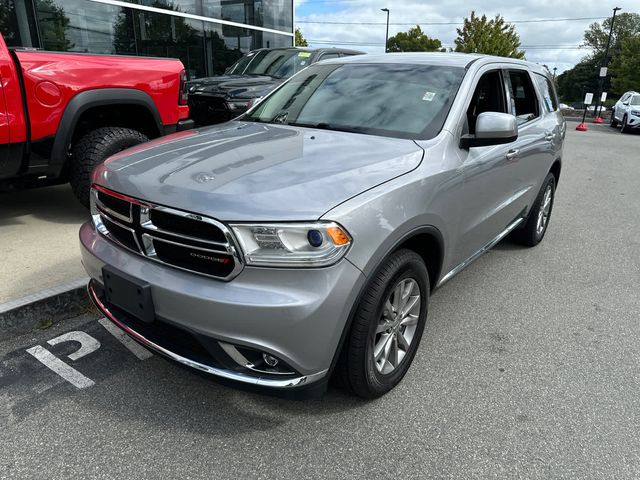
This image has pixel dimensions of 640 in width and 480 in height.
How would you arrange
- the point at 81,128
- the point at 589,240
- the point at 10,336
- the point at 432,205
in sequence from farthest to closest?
the point at 589,240, the point at 81,128, the point at 10,336, the point at 432,205

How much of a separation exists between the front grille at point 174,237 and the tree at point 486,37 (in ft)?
132

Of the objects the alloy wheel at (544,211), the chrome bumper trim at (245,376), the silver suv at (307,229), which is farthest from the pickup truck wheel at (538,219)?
the chrome bumper trim at (245,376)

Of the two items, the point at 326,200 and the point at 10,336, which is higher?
the point at 326,200

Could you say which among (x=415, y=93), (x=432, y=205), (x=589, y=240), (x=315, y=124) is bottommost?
(x=589, y=240)

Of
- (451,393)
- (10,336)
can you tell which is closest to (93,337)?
(10,336)

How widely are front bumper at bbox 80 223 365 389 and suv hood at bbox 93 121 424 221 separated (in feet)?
0.87

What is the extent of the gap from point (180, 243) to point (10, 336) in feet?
5.57

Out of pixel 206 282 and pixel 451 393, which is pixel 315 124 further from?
pixel 451 393

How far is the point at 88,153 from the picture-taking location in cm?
454

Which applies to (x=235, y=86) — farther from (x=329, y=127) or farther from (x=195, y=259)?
(x=195, y=259)

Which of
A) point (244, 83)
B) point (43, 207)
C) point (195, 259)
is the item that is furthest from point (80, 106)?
point (244, 83)

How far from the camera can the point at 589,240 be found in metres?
5.43

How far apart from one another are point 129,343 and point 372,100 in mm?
2133

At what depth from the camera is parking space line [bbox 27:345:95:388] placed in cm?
272
